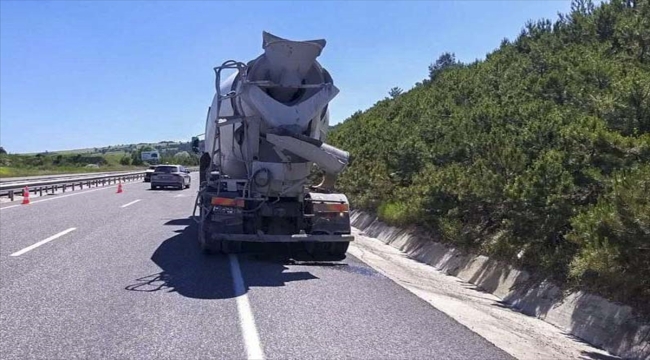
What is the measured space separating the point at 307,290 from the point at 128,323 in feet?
9.71

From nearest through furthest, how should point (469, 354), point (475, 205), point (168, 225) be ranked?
point (469, 354)
point (475, 205)
point (168, 225)

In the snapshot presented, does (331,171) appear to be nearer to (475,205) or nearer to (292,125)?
(292,125)

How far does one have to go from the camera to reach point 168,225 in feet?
61.5

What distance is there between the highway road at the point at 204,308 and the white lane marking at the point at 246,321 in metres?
0.01

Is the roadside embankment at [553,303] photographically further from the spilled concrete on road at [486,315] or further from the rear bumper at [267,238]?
the rear bumper at [267,238]

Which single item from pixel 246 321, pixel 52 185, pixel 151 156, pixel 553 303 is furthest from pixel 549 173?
pixel 151 156

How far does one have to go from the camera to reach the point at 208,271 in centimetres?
1130

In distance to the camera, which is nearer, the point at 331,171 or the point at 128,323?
the point at 128,323

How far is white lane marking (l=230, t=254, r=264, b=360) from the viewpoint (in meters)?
6.53

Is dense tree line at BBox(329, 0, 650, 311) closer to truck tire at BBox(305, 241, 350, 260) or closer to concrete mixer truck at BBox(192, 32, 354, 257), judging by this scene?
truck tire at BBox(305, 241, 350, 260)

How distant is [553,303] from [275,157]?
544cm

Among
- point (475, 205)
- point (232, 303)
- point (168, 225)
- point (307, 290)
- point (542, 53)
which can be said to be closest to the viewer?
point (232, 303)

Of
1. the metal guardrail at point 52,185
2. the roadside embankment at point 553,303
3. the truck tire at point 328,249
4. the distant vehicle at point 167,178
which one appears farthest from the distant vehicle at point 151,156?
the truck tire at point 328,249

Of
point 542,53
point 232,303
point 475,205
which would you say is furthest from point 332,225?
point 542,53
